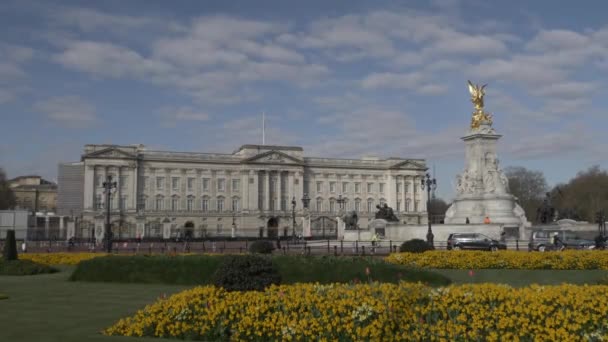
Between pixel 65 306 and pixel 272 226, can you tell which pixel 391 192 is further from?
pixel 65 306

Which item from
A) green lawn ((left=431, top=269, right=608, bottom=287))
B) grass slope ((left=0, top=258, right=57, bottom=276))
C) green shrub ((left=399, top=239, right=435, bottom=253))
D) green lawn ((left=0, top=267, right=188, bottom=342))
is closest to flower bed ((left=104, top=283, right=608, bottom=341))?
green lawn ((left=0, top=267, right=188, bottom=342))

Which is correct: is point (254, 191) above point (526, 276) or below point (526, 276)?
above

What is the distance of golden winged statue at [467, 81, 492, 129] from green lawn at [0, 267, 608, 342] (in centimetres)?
2613

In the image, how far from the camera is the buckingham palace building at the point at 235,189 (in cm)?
10725

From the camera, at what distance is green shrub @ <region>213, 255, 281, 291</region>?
12.2 meters

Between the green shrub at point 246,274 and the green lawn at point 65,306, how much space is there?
71.2 inches

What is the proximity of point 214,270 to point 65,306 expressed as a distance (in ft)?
18.2

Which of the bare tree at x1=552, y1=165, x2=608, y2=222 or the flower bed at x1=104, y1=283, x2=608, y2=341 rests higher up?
the bare tree at x1=552, y1=165, x2=608, y2=222

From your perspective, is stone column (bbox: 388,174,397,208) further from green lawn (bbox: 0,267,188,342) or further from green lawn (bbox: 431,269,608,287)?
green lawn (bbox: 0,267,188,342)

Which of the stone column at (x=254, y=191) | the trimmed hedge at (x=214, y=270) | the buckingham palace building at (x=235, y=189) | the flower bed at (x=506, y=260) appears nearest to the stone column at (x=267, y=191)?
the buckingham palace building at (x=235, y=189)

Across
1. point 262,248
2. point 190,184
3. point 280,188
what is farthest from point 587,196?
point 262,248

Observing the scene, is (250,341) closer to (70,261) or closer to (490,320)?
(490,320)

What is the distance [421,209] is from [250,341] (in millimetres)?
124664

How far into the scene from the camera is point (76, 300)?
16859 millimetres
